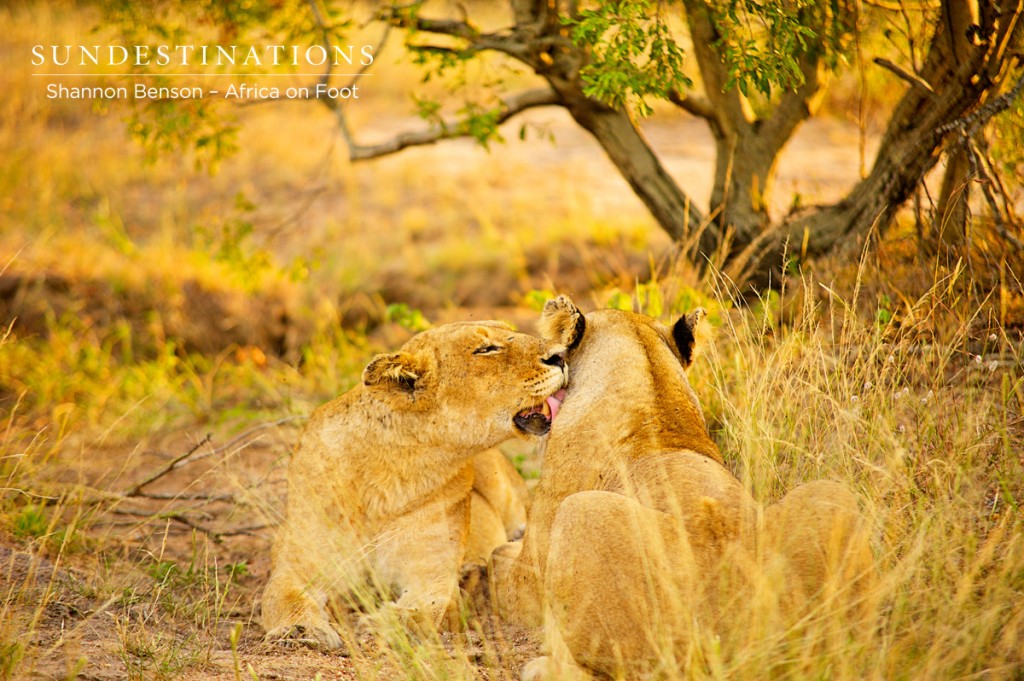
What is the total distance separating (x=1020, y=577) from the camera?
3.44 metres

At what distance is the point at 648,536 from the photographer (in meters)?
3.27

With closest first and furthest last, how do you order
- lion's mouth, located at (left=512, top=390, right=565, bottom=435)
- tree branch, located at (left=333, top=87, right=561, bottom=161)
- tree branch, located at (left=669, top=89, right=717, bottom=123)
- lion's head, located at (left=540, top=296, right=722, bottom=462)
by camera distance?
lion's head, located at (left=540, top=296, right=722, bottom=462)
lion's mouth, located at (left=512, top=390, right=565, bottom=435)
tree branch, located at (left=669, top=89, right=717, bottom=123)
tree branch, located at (left=333, top=87, right=561, bottom=161)

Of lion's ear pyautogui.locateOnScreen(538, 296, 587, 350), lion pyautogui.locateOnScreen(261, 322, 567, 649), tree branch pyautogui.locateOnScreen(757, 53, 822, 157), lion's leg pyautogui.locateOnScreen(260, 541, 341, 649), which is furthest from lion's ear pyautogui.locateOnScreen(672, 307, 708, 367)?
tree branch pyautogui.locateOnScreen(757, 53, 822, 157)

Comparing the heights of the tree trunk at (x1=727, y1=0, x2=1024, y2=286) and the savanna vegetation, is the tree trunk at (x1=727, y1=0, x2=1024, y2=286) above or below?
above

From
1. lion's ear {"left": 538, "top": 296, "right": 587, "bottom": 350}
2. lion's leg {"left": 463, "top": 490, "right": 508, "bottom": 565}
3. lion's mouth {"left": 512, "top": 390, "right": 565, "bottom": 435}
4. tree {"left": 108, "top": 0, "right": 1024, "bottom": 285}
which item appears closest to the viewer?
lion's ear {"left": 538, "top": 296, "right": 587, "bottom": 350}

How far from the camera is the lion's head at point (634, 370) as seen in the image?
3.87 m

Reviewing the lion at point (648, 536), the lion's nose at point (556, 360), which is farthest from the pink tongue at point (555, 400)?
the lion at point (648, 536)

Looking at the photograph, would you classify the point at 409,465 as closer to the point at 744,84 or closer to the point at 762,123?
the point at 744,84

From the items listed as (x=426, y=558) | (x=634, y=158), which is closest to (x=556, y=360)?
(x=426, y=558)

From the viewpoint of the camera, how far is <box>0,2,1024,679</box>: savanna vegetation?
143 inches

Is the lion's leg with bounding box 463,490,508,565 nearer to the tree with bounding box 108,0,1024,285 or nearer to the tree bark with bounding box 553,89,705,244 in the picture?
the tree with bounding box 108,0,1024,285

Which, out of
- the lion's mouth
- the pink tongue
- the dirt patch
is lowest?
the dirt patch

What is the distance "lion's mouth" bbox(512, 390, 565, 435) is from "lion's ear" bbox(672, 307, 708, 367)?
1.79ft

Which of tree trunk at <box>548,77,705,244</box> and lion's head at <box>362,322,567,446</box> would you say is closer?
lion's head at <box>362,322,567,446</box>
